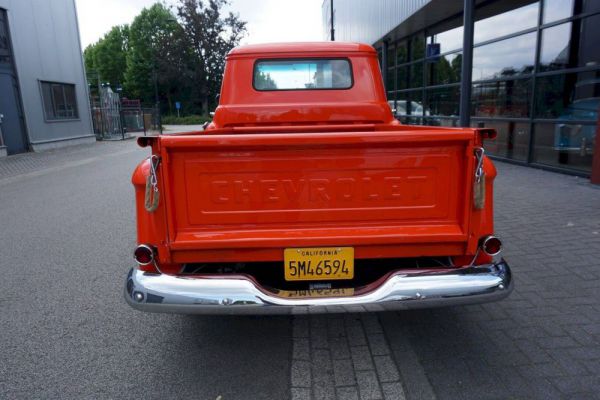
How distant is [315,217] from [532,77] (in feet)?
29.3

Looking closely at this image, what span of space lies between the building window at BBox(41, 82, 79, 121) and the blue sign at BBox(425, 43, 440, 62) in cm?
1407

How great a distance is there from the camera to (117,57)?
66.3 meters

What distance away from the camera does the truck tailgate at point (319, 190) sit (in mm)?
2553

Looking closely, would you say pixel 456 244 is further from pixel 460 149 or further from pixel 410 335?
pixel 410 335

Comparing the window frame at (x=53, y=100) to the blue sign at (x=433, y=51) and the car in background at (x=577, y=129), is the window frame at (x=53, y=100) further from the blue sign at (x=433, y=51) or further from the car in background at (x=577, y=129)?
the car in background at (x=577, y=129)

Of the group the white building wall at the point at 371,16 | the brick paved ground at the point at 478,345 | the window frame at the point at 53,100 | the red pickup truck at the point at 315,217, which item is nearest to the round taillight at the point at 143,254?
the red pickup truck at the point at 315,217

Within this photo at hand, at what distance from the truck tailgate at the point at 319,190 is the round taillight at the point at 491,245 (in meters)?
0.12

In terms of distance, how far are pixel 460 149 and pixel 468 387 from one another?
136cm

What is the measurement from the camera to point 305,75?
4.75m

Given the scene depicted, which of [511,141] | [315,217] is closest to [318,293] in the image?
[315,217]

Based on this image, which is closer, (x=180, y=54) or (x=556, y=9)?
(x=556, y=9)

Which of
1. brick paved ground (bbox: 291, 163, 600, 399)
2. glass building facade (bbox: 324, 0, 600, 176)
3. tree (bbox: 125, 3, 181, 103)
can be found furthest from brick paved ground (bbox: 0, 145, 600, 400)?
tree (bbox: 125, 3, 181, 103)

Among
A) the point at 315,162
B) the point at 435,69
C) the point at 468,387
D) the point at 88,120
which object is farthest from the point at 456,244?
the point at 88,120

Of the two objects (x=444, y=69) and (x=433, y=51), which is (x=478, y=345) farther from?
(x=433, y=51)
